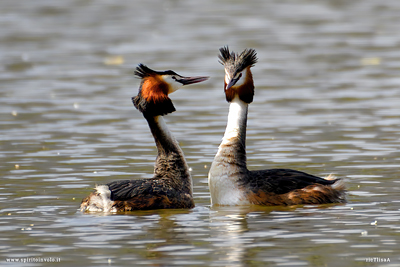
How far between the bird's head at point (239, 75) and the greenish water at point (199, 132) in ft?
5.01

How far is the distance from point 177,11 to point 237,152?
1316 inches

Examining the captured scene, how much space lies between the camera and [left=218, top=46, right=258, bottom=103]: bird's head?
13891 mm

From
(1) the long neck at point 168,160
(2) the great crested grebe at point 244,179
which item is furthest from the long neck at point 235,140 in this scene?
(1) the long neck at point 168,160

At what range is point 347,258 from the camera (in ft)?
33.4

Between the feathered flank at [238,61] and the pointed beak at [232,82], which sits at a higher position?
the feathered flank at [238,61]

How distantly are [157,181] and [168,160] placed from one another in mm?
490

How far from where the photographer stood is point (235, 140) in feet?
45.8

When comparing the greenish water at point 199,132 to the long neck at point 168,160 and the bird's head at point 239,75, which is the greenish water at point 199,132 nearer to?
the long neck at point 168,160

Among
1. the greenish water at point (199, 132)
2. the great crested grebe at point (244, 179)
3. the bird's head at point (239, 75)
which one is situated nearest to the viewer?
the greenish water at point (199, 132)

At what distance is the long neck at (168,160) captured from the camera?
13367 mm

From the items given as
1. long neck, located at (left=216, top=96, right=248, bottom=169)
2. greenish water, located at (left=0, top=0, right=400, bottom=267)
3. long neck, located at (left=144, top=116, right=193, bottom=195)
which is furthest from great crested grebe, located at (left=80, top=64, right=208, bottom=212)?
long neck, located at (left=216, top=96, right=248, bottom=169)

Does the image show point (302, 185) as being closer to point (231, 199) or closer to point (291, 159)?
point (231, 199)

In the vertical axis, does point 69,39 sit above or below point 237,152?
above

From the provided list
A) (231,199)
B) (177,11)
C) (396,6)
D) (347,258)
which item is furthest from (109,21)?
(347,258)
